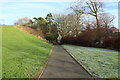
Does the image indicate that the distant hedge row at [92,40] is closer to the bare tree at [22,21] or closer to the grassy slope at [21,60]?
the grassy slope at [21,60]

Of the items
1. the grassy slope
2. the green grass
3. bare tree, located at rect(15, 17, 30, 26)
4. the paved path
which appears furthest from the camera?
bare tree, located at rect(15, 17, 30, 26)

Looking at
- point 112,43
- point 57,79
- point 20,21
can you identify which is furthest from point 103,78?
point 20,21

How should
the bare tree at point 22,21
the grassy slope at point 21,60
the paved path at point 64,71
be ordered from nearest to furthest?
the grassy slope at point 21,60, the paved path at point 64,71, the bare tree at point 22,21

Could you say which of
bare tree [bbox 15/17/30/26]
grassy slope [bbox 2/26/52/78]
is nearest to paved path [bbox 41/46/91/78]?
grassy slope [bbox 2/26/52/78]

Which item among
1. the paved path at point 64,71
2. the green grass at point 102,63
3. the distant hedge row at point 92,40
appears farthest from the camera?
the distant hedge row at point 92,40

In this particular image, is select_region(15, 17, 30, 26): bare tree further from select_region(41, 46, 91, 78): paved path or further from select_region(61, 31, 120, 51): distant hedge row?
select_region(41, 46, 91, 78): paved path

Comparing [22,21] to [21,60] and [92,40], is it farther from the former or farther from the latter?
[21,60]

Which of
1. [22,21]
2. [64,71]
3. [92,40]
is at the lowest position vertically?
[64,71]

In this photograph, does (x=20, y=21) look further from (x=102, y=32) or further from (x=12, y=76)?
Answer: (x=12, y=76)

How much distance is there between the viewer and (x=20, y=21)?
164ft

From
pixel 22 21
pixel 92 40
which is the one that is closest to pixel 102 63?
pixel 92 40

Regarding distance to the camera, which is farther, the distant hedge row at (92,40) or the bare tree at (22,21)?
the bare tree at (22,21)

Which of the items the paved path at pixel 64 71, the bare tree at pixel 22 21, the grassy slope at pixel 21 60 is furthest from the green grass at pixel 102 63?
the bare tree at pixel 22 21

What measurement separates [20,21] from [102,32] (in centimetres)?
3191
